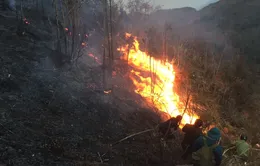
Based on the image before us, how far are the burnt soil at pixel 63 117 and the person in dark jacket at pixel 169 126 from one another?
33 cm

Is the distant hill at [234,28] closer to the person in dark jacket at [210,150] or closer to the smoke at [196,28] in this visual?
the smoke at [196,28]

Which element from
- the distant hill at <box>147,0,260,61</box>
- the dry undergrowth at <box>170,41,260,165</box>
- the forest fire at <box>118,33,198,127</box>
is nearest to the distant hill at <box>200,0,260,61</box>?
the distant hill at <box>147,0,260,61</box>

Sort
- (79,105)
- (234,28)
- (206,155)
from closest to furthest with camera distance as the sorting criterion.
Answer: (206,155)
(79,105)
(234,28)

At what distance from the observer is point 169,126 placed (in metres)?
7.04

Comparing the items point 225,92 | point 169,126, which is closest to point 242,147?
point 169,126

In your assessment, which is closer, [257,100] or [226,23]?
[257,100]

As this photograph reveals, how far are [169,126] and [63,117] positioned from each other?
10.4 ft

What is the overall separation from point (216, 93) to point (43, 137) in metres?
10.8

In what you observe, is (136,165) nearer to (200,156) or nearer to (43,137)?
(200,156)

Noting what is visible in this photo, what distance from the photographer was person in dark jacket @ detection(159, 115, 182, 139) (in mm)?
7022

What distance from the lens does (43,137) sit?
18.1 ft

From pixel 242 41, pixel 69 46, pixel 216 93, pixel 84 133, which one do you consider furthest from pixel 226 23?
pixel 84 133

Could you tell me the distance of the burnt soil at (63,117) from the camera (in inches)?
206

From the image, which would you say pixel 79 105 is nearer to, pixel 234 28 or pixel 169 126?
pixel 169 126
